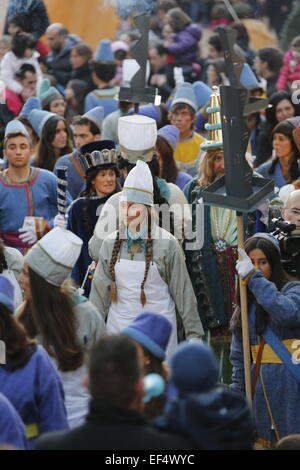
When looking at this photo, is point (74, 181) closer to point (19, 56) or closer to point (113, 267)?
point (113, 267)

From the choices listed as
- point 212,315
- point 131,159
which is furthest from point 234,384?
point 131,159

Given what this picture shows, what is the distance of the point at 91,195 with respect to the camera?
818cm

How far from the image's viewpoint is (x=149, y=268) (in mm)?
6645

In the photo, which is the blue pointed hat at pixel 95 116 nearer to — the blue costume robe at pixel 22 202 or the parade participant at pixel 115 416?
the blue costume robe at pixel 22 202

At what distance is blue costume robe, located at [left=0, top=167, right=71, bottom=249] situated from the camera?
27.6 feet

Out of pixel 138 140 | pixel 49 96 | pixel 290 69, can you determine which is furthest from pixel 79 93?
pixel 138 140

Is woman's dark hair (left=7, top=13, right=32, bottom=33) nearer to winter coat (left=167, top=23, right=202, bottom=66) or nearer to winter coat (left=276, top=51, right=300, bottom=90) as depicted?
winter coat (left=167, top=23, right=202, bottom=66)

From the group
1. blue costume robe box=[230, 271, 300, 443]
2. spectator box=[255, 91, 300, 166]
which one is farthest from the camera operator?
spectator box=[255, 91, 300, 166]

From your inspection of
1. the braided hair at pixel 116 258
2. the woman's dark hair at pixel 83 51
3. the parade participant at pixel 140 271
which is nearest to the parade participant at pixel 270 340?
the parade participant at pixel 140 271

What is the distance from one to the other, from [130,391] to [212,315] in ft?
13.1

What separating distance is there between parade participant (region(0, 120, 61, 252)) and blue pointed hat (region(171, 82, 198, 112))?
2.78 metres

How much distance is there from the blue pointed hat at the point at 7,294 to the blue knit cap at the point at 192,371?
1.43 meters

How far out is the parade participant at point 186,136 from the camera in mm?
10453
